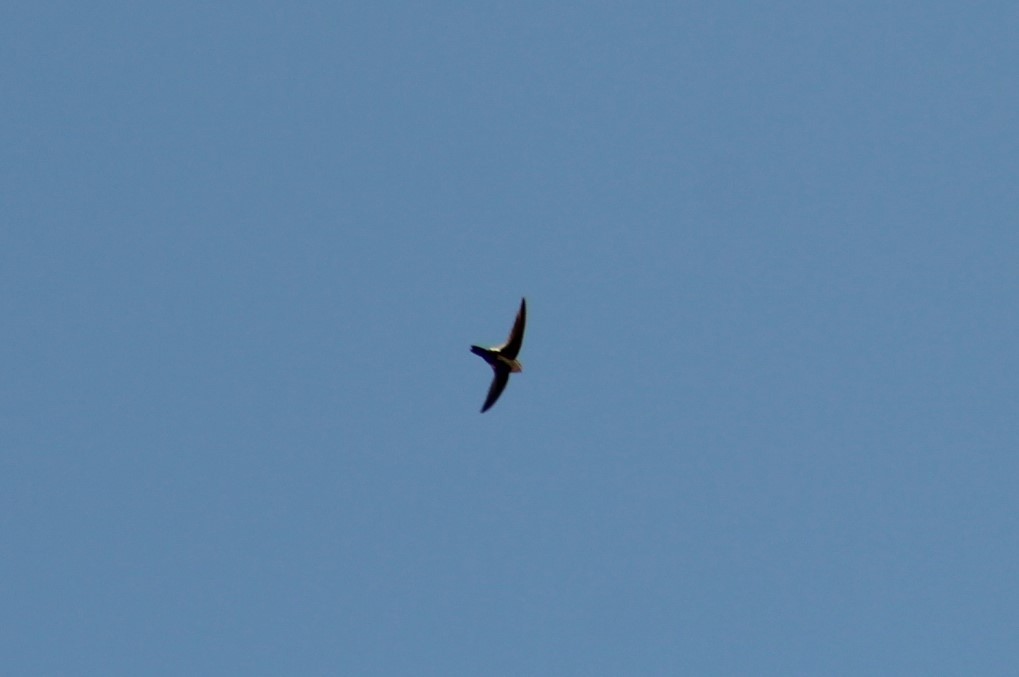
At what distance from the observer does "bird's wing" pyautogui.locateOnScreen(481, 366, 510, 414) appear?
81.4 metres

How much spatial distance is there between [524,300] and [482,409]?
14.0ft

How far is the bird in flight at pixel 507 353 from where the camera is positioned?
80.0 meters

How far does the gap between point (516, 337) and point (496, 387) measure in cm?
248

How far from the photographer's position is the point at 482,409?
8138 cm

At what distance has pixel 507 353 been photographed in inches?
3169

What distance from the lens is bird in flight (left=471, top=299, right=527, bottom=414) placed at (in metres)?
80.0

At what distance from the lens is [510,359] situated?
80.6 m

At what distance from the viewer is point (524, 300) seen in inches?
3137

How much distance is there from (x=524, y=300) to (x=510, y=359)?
222cm

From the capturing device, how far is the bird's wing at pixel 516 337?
79.9m

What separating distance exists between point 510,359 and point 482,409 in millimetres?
2077

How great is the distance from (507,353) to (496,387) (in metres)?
1.79

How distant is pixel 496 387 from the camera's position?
81812 mm
